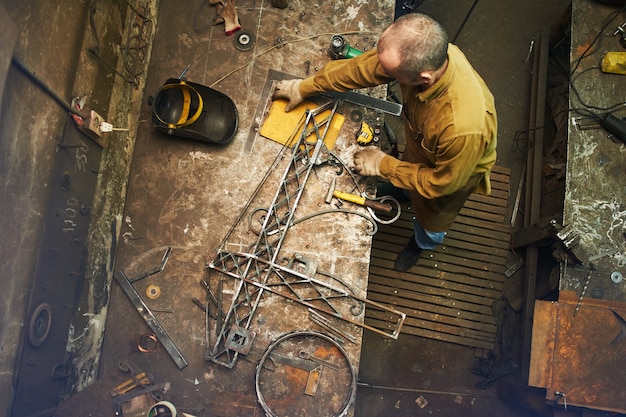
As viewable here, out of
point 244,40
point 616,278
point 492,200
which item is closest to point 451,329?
point 492,200

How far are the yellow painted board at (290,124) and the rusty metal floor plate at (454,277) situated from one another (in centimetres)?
141

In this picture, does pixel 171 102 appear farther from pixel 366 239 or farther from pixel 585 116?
pixel 585 116

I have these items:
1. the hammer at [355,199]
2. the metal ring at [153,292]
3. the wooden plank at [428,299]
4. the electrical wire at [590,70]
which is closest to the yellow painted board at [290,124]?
the hammer at [355,199]

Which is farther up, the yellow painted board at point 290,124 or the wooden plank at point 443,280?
the yellow painted board at point 290,124

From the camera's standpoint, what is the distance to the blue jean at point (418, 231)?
3.68 meters

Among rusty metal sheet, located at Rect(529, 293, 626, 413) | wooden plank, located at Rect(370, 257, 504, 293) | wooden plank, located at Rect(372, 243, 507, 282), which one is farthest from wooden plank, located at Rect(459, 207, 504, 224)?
rusty metal sheet, located at Rect(529, 293, 626, 413)

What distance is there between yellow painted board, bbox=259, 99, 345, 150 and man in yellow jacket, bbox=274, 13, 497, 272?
0.08 m

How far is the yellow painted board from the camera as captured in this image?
3.21 metres

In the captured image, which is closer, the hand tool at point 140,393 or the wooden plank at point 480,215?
the hand tool at point 140,393

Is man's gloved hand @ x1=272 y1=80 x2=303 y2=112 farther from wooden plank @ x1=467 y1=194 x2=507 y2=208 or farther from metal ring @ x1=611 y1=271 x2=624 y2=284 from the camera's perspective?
metal ring @ x1=611 y1=271 x2=624 y2=284

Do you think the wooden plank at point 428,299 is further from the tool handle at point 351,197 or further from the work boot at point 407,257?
the tool handle at point 351,197

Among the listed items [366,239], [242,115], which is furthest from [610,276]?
[242,115]

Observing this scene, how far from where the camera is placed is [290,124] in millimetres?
3234

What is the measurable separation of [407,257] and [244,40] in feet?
7.63
